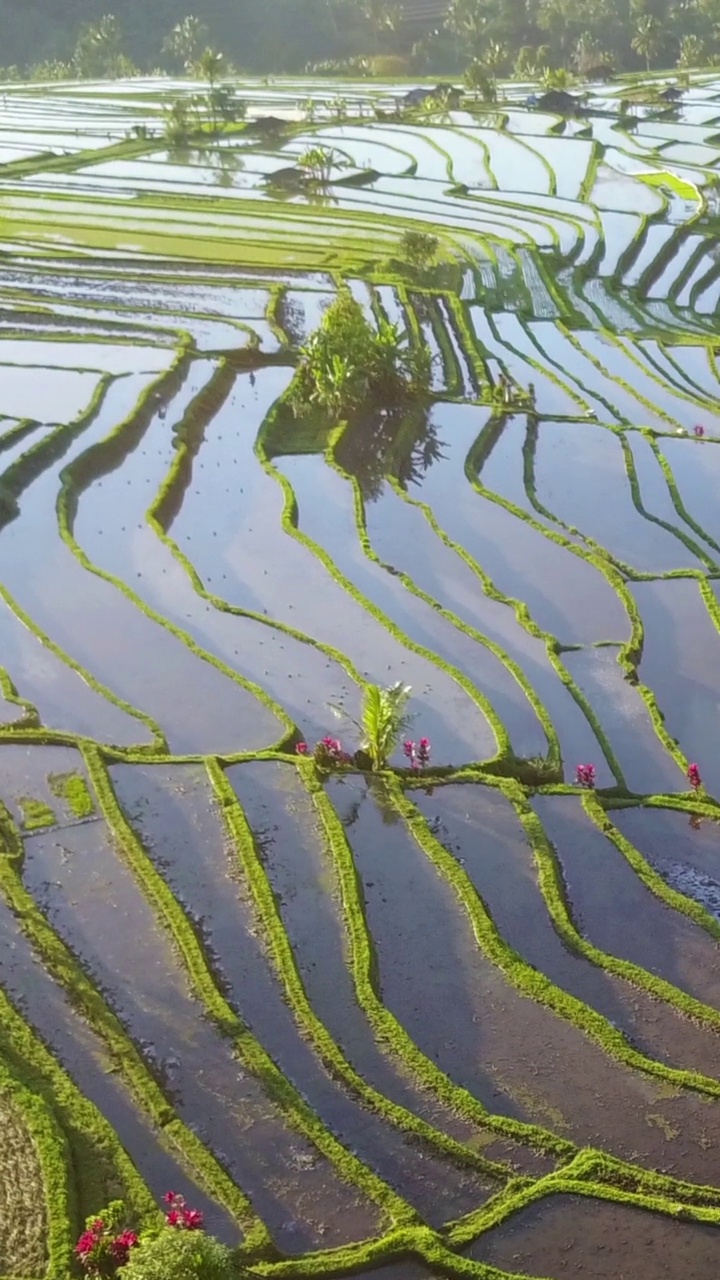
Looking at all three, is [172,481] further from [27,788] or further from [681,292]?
[681,292]

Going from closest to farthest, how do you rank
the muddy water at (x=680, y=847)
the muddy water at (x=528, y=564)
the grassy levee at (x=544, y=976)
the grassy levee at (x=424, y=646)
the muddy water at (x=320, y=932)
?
the muddy water at (x=320, y=932)
the grassy levee at (x=544, y=976)
the muddy water at (x=680, y=847)
the grassy levee at (x=424, y=646)
the muddy water at (x=528, y=564)

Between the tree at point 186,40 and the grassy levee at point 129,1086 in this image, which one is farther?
the tree at point 186,40

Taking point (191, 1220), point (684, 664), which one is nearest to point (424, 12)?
point (684, 664)

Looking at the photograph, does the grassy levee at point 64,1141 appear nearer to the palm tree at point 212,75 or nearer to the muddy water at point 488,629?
the muddy water at point 488,629

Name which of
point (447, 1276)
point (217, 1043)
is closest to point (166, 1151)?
point (217, 1043)

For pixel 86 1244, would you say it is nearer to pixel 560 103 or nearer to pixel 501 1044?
pixel 501 1044

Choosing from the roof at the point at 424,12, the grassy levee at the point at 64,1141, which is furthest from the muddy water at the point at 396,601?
the roof at the point at 424,12
